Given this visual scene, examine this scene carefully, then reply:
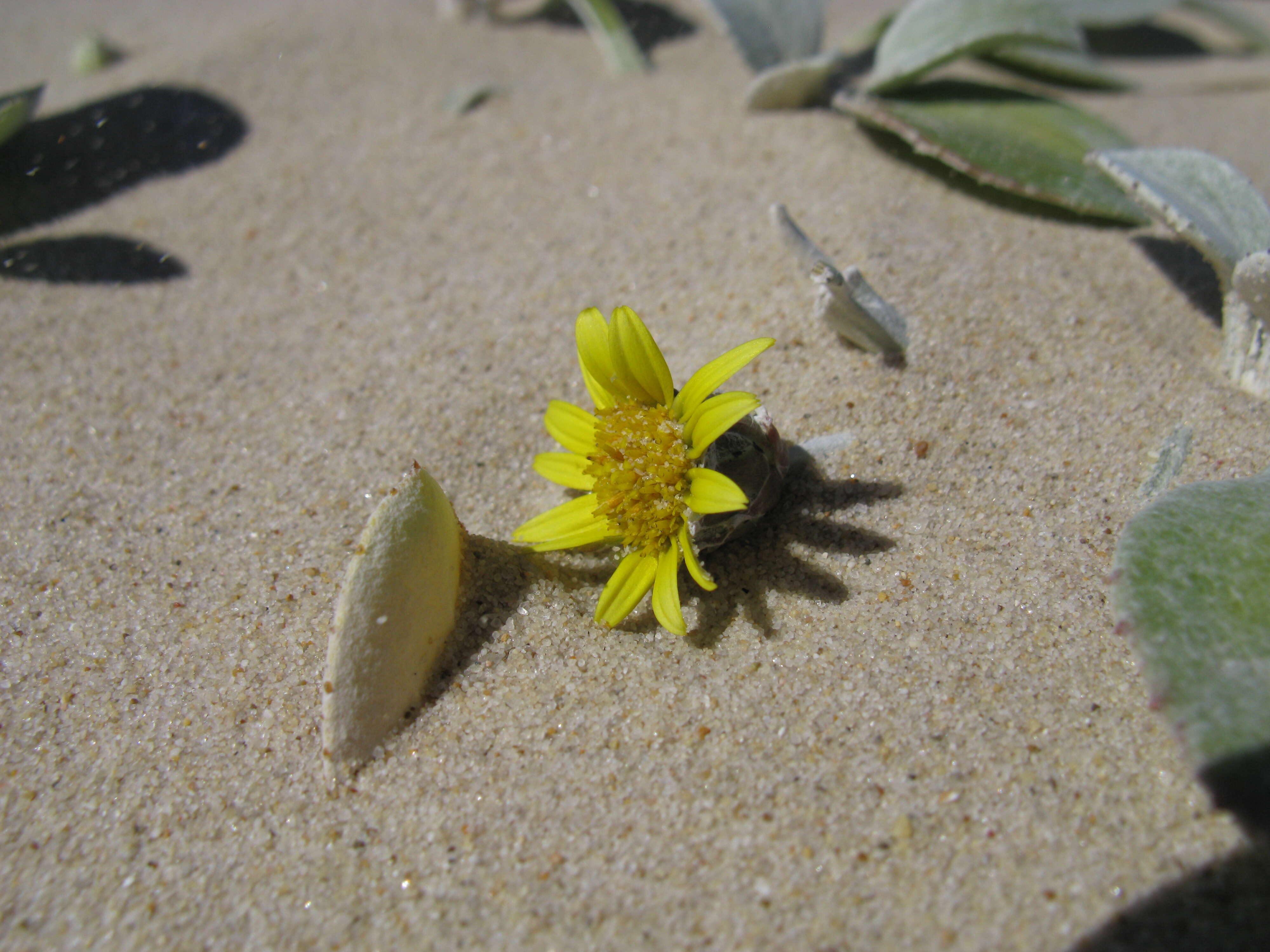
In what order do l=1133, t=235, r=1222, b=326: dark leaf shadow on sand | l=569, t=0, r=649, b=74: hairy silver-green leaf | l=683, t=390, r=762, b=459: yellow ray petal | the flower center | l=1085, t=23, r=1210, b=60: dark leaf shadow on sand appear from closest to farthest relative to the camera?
1. l=683, t=390, r=762, b=459: yellow ray petal
2. the flower center
3. l=1133, t=235, r=1222, b=326: dark leaf shadow on sand
4. l=569, t=0, r=649, b=74: hairy silver-green leaf
5. l=1085, t=23, r=1210, b=60: dark leaf shadow on sand

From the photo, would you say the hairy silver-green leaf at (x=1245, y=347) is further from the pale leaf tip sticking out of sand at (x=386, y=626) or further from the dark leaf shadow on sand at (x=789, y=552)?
the pale leaf tip sticking out of sand at (x=386, y=626)

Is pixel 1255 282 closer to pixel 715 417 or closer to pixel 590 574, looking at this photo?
pixel 715 417

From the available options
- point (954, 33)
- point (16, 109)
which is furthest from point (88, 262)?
point (954, 33)

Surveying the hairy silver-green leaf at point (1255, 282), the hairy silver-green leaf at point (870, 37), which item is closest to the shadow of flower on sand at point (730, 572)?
the hairy silver-green leaf at point (1255, 282)

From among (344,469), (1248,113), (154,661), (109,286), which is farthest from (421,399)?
(1248,113)

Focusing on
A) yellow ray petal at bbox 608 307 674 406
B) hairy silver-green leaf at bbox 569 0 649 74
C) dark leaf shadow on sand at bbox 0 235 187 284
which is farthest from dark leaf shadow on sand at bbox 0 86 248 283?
yellow ray petal at bbox 608 307 674 406

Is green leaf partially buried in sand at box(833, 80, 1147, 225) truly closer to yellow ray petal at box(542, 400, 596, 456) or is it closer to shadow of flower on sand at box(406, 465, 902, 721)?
shadow of flower on sand at box(406, 465, 902, 721)
